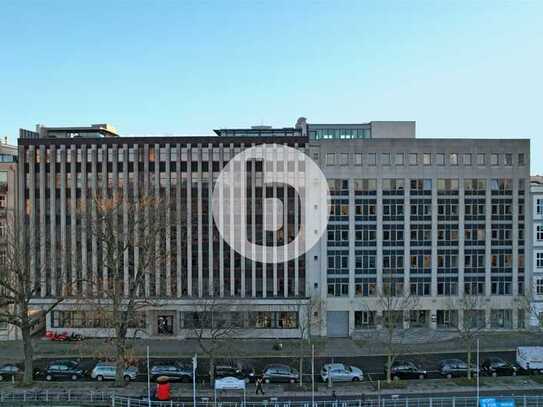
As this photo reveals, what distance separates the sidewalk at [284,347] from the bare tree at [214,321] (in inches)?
41.5

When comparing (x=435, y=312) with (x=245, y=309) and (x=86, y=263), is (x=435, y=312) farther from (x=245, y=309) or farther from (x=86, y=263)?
(x=86, y=263)

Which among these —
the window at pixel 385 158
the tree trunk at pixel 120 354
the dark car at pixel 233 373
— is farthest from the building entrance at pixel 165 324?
the window at pixel 385 158

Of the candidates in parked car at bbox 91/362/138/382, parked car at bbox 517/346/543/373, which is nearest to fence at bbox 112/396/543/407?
parked car at bbox 91/362/138/382

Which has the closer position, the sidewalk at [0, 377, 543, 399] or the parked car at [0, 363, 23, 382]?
the sidewalk at [0, 377, 543, 399]

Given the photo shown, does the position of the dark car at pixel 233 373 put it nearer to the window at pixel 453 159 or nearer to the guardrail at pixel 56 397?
the guardrail at pixel 56 397

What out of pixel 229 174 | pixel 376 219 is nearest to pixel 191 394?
pixel 229 174

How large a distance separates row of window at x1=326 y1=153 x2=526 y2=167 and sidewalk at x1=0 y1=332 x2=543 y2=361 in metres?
19.3

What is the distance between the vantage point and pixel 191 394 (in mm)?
37938

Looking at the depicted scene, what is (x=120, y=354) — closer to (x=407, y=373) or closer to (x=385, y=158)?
(x=407, y=373)

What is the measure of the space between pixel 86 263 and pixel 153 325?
33.6ft

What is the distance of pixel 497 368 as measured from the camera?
143 feet

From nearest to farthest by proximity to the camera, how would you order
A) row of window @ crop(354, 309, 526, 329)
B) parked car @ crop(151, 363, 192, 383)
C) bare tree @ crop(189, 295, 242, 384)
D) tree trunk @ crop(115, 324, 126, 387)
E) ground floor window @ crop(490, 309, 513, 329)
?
1. tree trunk @ crop(115, 324, 126, 387)
2. parked car @ crop(151, 363, 192, 383)
3. bare tree @ crop(189, 295, 242, 384)
4. row of window @ crop(354, 309, 526, 329)
5. ground floor window @ crop(490, 309, 513, 329)

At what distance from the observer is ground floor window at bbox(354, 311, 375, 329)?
60344 millimetres

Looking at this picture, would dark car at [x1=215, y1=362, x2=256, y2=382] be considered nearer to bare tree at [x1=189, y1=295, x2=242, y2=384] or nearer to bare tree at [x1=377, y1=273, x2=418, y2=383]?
bare tree at [x1=189, y1=295, x2=242, y2=384]
